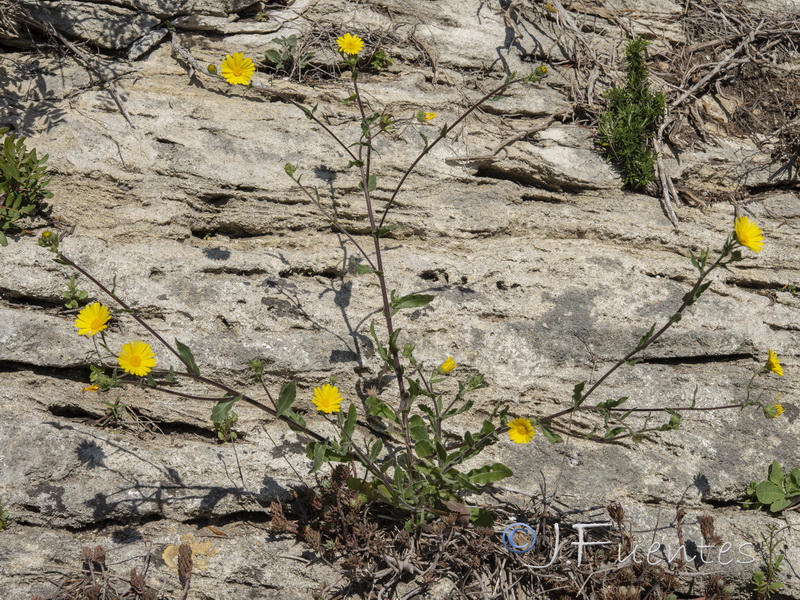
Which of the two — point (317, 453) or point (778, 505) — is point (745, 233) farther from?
point (317, 453)

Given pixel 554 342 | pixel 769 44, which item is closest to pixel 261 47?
pixel 554 342

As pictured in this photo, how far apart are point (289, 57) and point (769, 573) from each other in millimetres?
4461

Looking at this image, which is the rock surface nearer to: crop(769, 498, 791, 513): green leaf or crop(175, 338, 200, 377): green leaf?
crop(769, 498, 791, 513): green leaf

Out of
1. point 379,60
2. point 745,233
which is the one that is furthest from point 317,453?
point 379,60

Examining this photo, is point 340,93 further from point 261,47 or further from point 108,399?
point 108,399

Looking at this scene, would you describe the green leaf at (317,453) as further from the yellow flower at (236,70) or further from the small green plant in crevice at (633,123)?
the small green plant in crevice at (633,123)

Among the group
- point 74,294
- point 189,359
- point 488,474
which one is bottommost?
point 488,474

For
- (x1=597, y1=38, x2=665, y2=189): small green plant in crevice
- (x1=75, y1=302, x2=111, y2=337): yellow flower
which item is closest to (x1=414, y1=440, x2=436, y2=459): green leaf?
(x1=75, y1=302, x2=111, y2=337): yellow flower

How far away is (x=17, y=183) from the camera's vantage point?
391cm

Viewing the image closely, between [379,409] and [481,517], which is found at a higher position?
[379,409]

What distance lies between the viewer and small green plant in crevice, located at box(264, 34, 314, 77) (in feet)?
15.6

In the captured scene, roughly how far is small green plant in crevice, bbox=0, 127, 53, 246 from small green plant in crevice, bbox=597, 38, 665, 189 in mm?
3811

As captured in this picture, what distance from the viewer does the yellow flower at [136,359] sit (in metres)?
2.85

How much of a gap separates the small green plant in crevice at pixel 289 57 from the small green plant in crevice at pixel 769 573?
423cm
